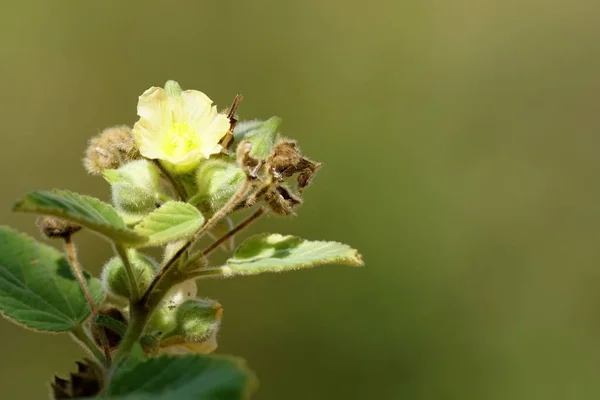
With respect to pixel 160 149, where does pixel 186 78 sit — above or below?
above

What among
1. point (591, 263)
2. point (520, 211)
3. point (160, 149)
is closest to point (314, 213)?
point (520, 211)

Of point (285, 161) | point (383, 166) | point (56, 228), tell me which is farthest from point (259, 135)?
point (383, 166)

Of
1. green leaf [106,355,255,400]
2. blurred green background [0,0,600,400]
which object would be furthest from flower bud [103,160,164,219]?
blurred green background [0,0,600,400]

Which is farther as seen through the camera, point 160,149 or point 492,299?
point 492,299

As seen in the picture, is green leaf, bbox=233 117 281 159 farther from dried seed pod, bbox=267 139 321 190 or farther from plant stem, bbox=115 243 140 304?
plant stem, bbox=115 243 140 304

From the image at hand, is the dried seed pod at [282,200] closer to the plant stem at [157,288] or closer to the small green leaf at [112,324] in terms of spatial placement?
the plant stem at [157,288]

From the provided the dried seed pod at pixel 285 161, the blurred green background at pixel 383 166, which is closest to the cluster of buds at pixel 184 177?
the dried seed pod at pixel 285 161

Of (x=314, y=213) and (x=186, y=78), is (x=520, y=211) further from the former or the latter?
(x=186, y=78)

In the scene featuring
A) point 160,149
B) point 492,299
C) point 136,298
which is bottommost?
point 136,298
